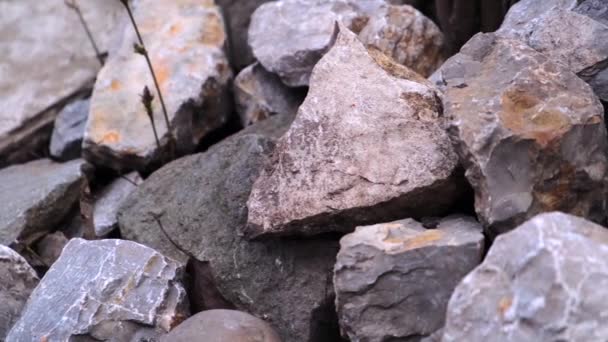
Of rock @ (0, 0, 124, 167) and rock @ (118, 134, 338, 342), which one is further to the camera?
rock @ (0, 0, 124, 167)

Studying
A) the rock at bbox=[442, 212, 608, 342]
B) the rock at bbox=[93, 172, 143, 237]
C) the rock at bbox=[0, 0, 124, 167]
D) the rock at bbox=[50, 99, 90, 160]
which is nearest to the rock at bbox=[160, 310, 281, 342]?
the rock at bbox=[442, 212, 608, 342]

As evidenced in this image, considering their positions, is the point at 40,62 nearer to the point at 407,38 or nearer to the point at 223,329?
the point at 407,38

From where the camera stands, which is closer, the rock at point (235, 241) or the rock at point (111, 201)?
the rock at point (235, 241)

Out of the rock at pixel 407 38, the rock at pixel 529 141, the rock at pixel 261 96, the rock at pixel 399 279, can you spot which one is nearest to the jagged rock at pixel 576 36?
the rock at pixel 529 141

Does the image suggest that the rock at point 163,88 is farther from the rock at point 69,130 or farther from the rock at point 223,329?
the rock at point 223,329

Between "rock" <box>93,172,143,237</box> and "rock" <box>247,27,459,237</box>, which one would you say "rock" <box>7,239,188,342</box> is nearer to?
"rock" <box>247,27,459,237</box>

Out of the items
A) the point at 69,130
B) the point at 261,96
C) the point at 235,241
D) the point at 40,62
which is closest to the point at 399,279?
the point at 235,241
